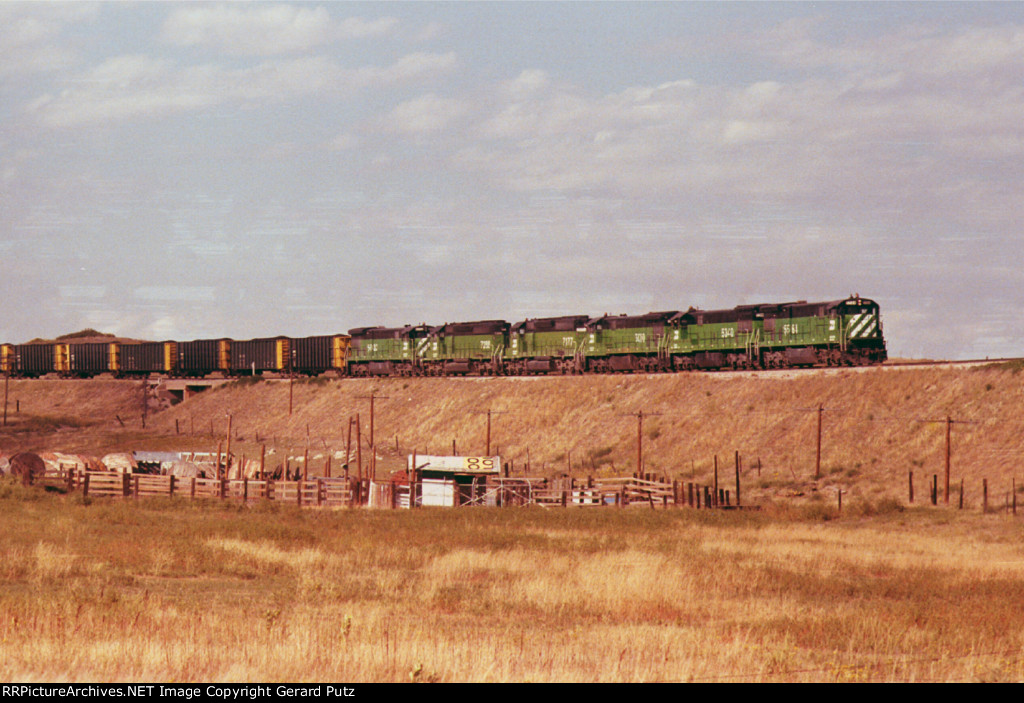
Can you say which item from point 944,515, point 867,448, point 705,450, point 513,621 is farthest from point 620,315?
point 513,621

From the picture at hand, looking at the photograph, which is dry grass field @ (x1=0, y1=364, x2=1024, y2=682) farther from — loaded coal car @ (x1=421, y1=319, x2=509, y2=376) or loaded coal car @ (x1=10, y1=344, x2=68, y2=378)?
loaded coal car @ (x1=10, y1=344, x2=68, y2=378)

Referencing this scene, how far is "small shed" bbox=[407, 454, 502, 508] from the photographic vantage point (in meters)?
43.3

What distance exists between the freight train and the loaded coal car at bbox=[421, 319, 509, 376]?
8 cm

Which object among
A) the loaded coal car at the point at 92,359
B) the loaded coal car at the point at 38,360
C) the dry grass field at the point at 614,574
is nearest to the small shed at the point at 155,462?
the dry grass field at the point at 614,574

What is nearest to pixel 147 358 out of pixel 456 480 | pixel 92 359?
pixel 92 359

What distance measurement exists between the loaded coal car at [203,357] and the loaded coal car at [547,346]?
33946 millimetres

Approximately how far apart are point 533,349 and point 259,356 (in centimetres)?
3258

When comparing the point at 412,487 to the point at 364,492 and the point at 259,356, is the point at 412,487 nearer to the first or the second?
the point at 364,492

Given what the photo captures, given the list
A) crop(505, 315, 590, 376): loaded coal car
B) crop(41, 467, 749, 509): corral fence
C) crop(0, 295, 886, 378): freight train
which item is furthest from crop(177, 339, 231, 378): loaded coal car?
crop(41, 467, 749, 509): corral fence

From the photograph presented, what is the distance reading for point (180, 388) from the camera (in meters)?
101

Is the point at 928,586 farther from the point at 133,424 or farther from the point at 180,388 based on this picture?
the point at 180,388

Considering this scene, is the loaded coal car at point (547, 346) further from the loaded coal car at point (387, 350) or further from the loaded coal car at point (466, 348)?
the loaded coal car at point (387, 350)

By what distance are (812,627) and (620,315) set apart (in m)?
56.6

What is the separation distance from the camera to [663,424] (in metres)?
63.4
